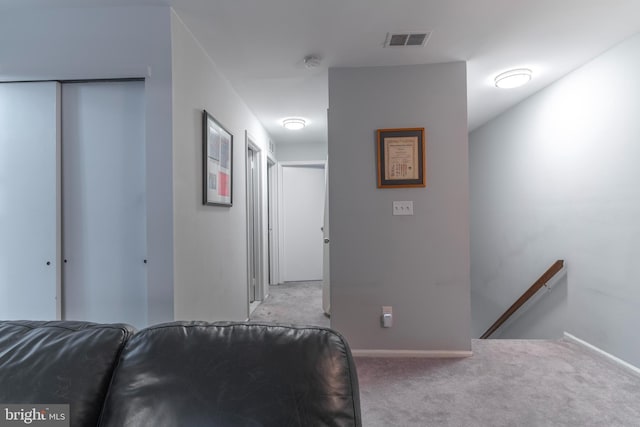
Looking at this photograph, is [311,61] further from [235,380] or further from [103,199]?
[235,380]

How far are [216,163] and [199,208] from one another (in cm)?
44

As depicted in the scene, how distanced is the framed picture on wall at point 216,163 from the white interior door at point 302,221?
8.02ft

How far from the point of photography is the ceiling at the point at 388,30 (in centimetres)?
176

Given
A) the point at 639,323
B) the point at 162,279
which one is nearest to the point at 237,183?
the point at 162,279

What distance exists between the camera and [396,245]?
8.11 ft

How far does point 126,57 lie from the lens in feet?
5.82

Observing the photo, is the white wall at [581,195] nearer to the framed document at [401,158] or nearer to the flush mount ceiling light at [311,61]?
the framed document at [401,158]

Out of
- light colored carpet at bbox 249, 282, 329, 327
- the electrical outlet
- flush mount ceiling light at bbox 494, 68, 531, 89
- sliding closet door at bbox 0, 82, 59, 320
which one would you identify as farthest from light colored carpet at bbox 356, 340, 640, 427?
flush mount ceiling light at bbox 494, 68, 531, 89

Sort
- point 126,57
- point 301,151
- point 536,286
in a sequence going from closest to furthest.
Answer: point 126,57, point 536,286, point 301,151

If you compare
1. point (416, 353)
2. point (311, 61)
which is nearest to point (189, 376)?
point (416, 353)

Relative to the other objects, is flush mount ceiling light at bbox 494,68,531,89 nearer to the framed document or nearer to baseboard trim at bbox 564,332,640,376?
the framed document

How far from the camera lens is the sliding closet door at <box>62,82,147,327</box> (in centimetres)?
181

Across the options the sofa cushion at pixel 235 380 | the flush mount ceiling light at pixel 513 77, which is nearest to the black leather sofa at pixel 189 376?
the sofa cushion at pixel 235 380

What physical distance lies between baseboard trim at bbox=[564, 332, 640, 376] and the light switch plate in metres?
1.83
